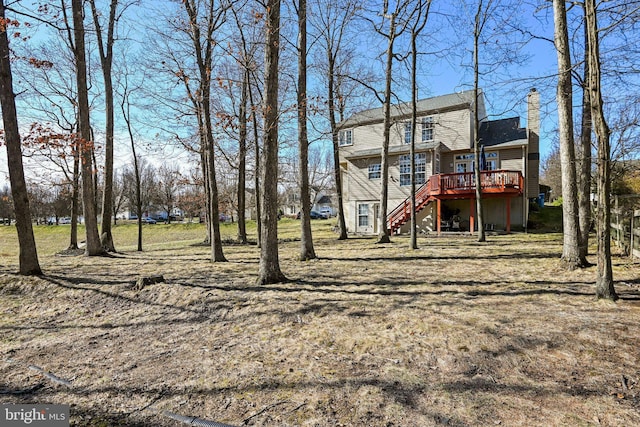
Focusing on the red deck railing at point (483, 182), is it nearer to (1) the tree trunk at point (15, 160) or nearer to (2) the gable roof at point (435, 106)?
(2) the gable roof at point (435, 106)

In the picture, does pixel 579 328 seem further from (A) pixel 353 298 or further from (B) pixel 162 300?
(B) pixel 162 300

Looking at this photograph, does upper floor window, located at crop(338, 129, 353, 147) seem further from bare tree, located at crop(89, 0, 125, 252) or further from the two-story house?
bare tree, located at crop(89, 0, 125, 252)

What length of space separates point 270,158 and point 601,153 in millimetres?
→ 5151

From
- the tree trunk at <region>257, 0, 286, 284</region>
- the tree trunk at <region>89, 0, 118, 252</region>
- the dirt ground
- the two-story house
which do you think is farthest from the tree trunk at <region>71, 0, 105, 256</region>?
the two-story house

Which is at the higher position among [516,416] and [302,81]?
[302,81]

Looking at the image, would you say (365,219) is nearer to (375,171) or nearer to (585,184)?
(375,171)

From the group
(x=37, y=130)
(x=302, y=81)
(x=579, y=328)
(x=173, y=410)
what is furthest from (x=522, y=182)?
(x=37, y=130)

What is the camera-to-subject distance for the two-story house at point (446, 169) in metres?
16.6

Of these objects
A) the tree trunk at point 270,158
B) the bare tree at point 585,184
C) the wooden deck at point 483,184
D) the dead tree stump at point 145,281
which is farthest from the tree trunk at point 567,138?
the wooden deck at point 483,184

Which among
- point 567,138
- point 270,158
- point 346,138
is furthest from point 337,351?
point 346,138

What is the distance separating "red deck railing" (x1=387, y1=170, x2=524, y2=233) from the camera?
15711mm

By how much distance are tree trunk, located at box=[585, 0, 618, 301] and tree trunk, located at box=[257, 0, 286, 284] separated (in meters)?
4.88

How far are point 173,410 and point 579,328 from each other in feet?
14.3

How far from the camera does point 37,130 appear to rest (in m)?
10.9
